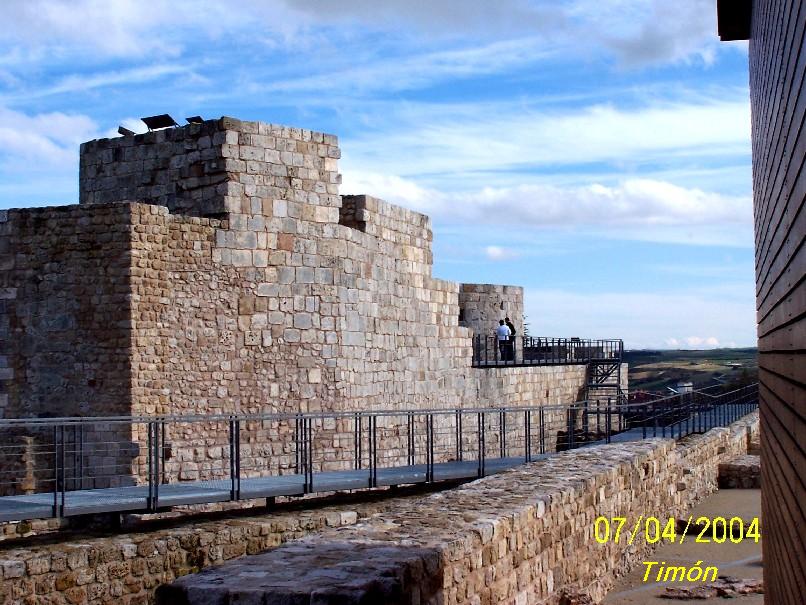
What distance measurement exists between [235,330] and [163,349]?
113 cm

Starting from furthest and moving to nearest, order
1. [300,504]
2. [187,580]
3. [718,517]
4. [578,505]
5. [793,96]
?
[718,517], [300,504], [578,505], [187,580], [793,96]

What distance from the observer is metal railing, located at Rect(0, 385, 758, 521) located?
1044cm

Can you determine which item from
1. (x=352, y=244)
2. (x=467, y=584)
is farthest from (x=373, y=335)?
(x=467, y=584)

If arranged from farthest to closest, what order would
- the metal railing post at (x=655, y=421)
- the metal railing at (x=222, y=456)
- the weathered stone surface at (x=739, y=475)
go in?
the weathered stone surface at (x=739, y=475)
the metal railing post at (x=655, y=421)
the metal railing at (x=222, y=456)

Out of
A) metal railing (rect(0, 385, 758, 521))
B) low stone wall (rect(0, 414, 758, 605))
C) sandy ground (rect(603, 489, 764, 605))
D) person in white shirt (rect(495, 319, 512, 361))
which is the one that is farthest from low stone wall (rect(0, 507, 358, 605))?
person in white shirt (rect(495, 319, 512, 361))

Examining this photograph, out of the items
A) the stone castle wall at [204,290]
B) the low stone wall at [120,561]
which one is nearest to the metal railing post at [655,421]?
the stone castle wall at [204,290]

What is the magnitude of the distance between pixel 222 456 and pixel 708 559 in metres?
6.21

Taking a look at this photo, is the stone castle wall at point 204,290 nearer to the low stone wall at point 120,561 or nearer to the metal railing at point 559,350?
the low stone wall at point 120,561

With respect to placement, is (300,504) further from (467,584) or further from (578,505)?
(467,584)

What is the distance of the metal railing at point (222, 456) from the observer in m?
10.4

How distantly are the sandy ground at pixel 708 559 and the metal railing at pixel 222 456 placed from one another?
1.51 metres

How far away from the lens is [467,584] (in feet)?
21.5

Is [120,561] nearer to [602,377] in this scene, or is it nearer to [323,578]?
[323,578]

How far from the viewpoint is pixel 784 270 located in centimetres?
571
